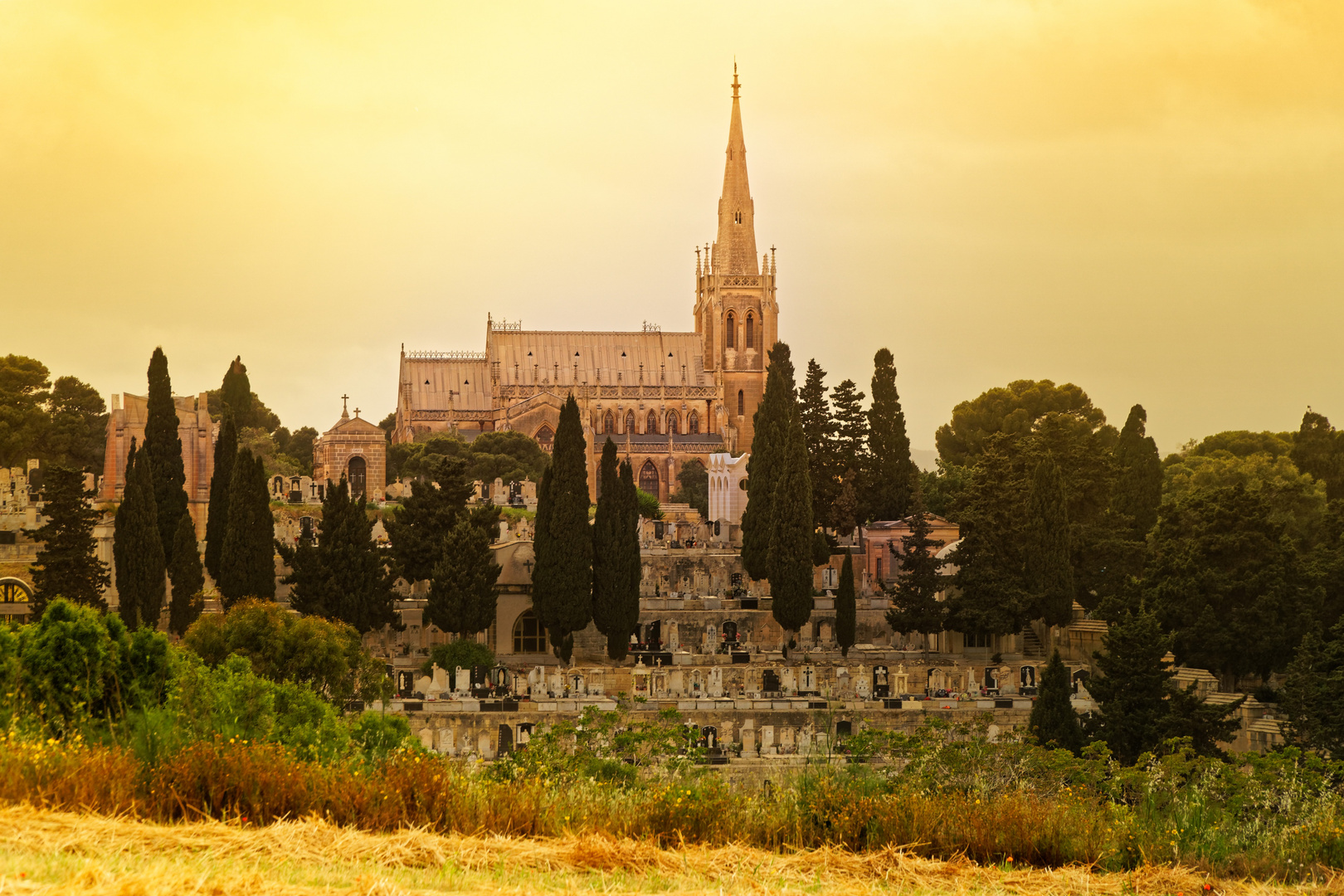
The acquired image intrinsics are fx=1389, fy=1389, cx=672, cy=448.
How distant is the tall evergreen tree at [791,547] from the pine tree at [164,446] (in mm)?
15425

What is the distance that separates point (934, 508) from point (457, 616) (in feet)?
76.6

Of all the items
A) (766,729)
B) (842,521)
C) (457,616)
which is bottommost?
(766,729)

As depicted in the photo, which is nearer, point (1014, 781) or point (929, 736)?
point (1014, 781)

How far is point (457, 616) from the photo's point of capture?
104 feet

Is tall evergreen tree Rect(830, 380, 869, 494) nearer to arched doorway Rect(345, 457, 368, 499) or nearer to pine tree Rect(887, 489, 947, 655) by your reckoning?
pine tree Rect(887, 489, 947, 655)

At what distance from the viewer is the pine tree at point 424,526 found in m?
34.1

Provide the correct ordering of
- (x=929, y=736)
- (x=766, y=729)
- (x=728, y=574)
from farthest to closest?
1. (x=728, y=574)
2. (x=766, y=729)
3. (x=929, y=736)

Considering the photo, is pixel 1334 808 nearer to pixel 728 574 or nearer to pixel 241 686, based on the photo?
pixel 241 686

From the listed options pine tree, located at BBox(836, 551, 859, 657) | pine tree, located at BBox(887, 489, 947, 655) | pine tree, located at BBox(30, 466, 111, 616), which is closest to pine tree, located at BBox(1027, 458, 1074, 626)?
pine tree, located at BBox(887, 489, 947, 655)

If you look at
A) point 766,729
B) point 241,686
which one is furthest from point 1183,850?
point 766,729

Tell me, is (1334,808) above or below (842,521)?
below

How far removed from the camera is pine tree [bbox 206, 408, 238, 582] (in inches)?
1352

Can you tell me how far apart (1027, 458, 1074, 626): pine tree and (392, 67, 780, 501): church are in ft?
175

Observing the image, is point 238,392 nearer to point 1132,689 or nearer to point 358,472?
point 358,472
